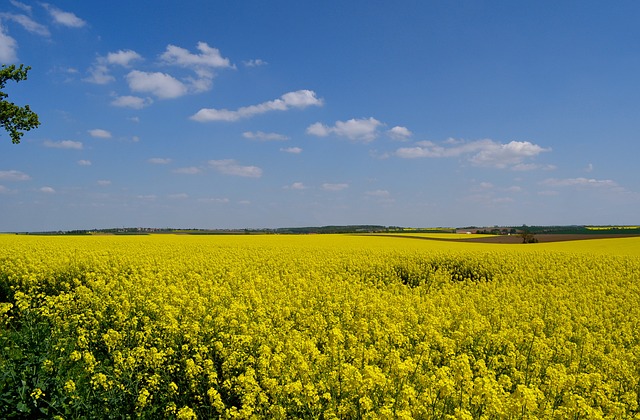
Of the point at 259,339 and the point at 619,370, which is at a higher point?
the point at 259,339

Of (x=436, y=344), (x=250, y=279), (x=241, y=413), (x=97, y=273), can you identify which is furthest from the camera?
(x=97, y=273)

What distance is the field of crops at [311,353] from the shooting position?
182 inches

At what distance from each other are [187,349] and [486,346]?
4889 mm

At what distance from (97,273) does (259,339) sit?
9.27 m

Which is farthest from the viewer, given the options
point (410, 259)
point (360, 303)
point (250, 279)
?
point (410, 259)

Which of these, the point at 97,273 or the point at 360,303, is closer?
the point at 360,303

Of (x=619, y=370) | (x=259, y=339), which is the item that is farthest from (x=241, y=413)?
(x=619, y=370)

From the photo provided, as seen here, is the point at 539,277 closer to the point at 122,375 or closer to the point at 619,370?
the point at 619,370

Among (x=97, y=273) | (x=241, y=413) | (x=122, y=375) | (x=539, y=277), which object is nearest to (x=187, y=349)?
(x=122, y=375)

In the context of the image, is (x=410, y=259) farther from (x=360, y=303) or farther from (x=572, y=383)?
(x=572, y=383)

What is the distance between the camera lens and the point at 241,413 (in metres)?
4.46

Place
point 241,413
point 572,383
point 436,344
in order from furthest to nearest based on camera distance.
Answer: point 436,344, point 572,383, point 241,413

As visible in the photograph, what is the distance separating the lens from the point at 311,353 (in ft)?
19.2

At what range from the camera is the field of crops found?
4617mm
